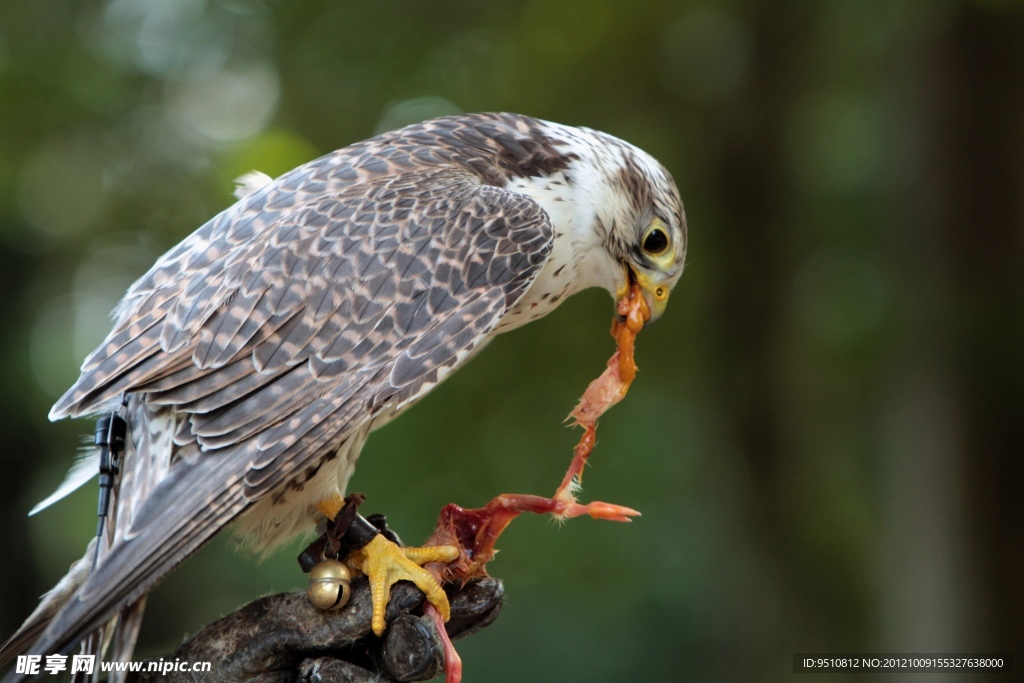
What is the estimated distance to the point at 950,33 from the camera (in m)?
4.56

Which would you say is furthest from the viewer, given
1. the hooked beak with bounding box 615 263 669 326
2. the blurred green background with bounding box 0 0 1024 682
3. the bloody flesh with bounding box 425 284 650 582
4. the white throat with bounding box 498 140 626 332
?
the blurred green background with bounding box 0 0 1024 682

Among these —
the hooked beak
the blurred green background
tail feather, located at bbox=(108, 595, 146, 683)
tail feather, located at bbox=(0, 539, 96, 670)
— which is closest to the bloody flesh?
the hooked beak

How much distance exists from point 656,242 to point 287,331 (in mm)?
1051

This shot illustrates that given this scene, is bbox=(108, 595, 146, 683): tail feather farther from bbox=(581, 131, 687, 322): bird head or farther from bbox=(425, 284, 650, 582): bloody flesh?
bbox=(581, 131, 687, 322): bird head

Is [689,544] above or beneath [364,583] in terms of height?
Answer: beneath

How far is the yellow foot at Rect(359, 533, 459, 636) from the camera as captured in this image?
6.52 ft

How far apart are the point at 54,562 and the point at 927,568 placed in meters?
5.18

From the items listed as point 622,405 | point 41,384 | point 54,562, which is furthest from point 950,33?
point 54,562

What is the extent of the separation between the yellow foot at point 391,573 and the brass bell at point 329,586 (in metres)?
0.06

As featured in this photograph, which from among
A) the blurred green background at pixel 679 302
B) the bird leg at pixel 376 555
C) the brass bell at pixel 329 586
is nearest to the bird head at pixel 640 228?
the bird leg at pixel 376 555

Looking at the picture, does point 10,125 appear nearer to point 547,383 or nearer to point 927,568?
point 547,383

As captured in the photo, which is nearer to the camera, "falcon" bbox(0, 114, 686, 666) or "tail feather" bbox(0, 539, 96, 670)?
"falcon" bbox(0, 114, 686, 666)

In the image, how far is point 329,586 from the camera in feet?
6.41

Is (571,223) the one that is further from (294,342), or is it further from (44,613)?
(44,613)
